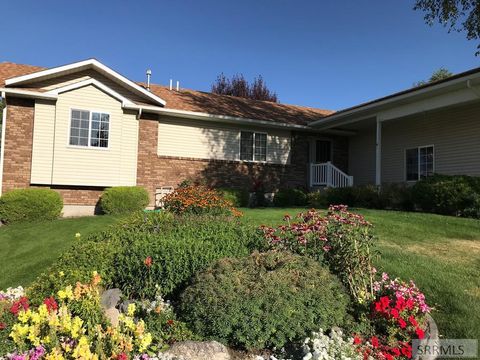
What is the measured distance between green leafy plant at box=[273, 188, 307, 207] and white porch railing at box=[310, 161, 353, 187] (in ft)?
4.37

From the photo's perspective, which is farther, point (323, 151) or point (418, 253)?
point (323, 151)

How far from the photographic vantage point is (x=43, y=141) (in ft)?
43.9

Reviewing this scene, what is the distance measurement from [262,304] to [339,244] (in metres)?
1.49

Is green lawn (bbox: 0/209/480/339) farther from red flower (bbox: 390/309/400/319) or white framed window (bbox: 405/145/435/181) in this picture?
white framed window (bbox: 405/145/435/181)

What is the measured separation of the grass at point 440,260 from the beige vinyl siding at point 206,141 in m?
6.58

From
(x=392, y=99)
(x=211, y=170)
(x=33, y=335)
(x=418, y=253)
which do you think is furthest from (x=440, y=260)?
(x=211, y=170)

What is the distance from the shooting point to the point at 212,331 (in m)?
3.69

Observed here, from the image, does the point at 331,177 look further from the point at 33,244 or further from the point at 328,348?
the point at 328,348

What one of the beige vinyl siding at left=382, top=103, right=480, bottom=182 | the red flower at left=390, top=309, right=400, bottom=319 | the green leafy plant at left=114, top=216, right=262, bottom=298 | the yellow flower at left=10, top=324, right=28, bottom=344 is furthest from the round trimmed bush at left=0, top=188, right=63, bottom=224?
the beige vinyl siding at left=382, top=103, right=480, bottom=182

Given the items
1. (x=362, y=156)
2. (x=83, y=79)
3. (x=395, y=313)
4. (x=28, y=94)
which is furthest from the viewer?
(x=362, y=156)

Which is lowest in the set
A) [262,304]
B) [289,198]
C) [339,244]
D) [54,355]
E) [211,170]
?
[54,355]

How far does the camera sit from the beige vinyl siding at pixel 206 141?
15.6 m

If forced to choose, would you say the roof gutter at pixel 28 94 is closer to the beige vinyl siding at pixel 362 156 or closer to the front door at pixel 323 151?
the front door at pixel 323 151

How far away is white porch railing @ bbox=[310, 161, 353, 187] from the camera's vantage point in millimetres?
16766
